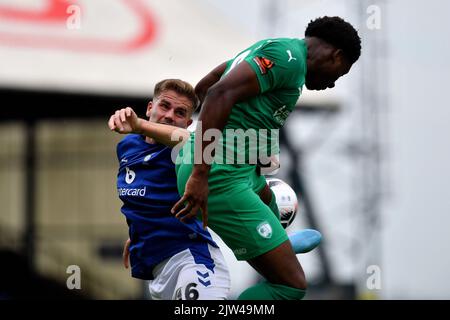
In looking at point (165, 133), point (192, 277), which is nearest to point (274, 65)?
point (165, 133)

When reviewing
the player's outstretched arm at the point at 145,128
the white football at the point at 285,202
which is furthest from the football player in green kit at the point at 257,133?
the white football at the point at 285,202

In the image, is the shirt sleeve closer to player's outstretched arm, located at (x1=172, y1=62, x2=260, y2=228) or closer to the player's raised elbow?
player's outstretched arm, located at (x1=172, y1=62, x2=260, y2=228)

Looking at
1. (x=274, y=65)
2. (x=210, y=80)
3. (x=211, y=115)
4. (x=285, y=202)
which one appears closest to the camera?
(x=211, y=115)

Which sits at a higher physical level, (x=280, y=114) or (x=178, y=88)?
(x=178, y=88)

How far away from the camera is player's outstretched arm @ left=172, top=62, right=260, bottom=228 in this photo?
6.07 metres

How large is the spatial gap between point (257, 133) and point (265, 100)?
20 centimetres

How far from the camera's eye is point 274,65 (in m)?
6.23

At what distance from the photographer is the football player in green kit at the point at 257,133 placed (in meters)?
6.13

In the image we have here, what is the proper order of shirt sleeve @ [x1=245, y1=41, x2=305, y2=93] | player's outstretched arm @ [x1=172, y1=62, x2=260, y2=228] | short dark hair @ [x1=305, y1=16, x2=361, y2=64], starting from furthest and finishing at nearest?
short dark hair @ [x1=305, y1=16, x2=361, y2=64] < shirt sleeve @ [x1=245, y1=41, x2=305, y2=93] < player's outstretched arm @ [x1=172, y1=62, x2=260, y2=228]

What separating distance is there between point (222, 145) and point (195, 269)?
847 millimetres

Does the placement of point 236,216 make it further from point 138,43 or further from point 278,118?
point 138,43

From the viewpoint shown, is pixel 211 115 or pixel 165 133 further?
pixel 165 133

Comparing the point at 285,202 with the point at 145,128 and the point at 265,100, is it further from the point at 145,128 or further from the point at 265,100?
the point at 145,128

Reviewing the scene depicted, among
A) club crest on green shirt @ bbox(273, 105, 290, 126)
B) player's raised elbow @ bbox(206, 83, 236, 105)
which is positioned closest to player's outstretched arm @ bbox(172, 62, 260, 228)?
player's raised elbow @ bbox(206, 83, 236, 105)
